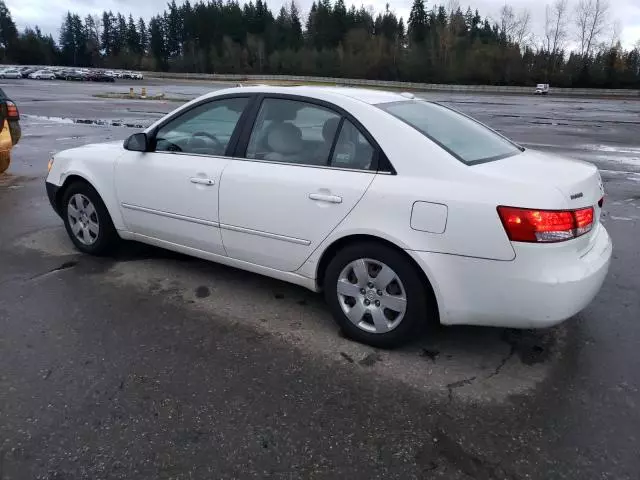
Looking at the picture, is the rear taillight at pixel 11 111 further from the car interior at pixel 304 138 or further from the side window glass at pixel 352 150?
the side window glass at pixel 352 150

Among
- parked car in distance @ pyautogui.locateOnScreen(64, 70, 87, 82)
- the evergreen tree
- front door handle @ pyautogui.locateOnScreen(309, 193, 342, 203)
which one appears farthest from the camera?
the evergreen tree

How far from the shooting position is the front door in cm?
408

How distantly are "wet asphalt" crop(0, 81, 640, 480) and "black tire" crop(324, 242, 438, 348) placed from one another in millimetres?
113

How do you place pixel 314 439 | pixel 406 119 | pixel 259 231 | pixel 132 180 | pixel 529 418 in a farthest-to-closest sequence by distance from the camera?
1. pixel 132 180
2. pixel 259 231
3. pixel 406 119
4. pixel 529 418
5. pixel 314 439

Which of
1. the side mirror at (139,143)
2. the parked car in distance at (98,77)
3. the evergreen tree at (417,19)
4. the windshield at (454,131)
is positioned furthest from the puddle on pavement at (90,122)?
the evergreen tree at (417,19)

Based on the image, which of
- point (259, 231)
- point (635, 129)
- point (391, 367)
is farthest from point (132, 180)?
point (635, 129)

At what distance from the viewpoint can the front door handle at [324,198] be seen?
3.41 meters

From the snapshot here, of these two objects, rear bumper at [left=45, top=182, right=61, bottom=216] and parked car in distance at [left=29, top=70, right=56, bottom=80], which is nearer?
rear bumper at [left=45, top=182, right=61, bottom=216]

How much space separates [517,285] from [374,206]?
92 cm

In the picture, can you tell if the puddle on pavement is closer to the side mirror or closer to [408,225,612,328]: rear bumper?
the side mirror

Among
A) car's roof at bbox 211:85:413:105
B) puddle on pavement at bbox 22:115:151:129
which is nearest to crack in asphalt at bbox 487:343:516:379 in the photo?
car's roof at bbox 211:85:413:105

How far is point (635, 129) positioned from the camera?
67.1 ft

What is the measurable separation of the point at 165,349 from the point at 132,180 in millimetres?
1708

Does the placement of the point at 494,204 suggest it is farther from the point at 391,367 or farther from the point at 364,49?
the point at 364,49
